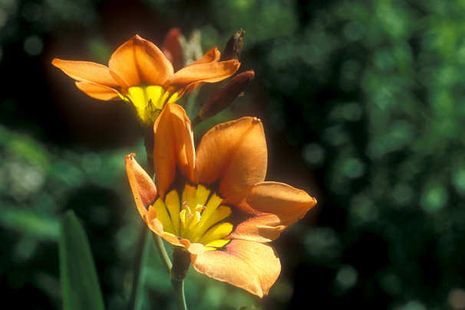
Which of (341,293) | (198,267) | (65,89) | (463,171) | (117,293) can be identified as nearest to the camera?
(198,267)

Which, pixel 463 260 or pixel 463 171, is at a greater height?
pixel 463 171

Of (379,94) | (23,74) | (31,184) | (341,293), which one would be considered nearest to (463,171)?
(379,94)

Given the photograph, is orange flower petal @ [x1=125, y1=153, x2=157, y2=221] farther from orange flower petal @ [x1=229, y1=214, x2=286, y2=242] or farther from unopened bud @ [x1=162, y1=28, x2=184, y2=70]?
unopened bud @ [x1=162, y1=28, x2=184, y2=70]

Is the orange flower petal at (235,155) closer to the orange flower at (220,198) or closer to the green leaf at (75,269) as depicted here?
the orange flower at (220,198)

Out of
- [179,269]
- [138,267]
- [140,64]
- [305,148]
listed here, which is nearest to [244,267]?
[179,269]

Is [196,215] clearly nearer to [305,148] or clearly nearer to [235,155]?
[235,155]

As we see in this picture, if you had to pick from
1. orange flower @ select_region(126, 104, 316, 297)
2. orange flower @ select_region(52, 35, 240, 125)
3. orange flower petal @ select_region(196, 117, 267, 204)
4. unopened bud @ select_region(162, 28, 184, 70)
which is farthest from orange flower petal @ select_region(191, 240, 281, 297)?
unopened bud @ select_region(162, 28, 184, 70)

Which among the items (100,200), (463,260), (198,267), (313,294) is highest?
(198,267)

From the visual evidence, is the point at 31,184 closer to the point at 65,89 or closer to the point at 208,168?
the point at 65,89

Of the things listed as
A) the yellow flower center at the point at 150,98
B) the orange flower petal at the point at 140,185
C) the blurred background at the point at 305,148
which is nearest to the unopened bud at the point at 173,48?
the yellow flower center at the point at 150,98
